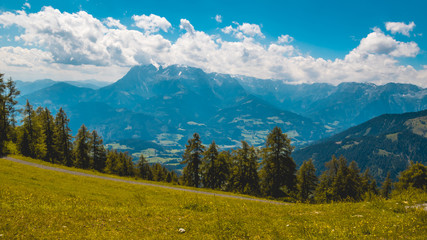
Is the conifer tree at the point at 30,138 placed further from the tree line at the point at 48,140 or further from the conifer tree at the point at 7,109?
the conifer tree at the point at 7,109

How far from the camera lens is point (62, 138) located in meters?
61.2

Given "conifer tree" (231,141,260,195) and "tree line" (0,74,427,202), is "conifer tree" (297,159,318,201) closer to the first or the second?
"tree line" (0,74,427,202)

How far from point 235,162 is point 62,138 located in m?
49.5

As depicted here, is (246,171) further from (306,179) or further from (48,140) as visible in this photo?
(48,140)

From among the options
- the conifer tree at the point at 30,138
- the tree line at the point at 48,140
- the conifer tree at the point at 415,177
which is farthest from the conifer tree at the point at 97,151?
the conifer tree at the point at 415,177

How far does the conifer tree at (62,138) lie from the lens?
60344 millimetres

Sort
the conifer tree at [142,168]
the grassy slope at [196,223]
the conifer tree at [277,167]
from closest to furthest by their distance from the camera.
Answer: the grassy slope at [196,223] → the conifer tree at [277,167] → the conifer tree at [142,168]

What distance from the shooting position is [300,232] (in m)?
10.0

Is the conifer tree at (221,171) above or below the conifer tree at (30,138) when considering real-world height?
below

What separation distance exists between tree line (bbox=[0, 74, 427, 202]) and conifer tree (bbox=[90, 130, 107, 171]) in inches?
26.1

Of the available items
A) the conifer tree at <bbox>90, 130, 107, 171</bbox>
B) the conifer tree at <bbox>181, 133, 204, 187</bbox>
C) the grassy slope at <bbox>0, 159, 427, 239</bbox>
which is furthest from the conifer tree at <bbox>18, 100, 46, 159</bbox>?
the grassy slope at <bbox>0, 159, 427, 239</bbox>

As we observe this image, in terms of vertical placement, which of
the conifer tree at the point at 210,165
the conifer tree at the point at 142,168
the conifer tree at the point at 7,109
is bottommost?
the conifer tree at the point at 142,168

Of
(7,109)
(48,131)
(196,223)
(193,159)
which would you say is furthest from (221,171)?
(7,109)

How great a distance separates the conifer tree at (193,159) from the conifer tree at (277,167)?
16.4m
